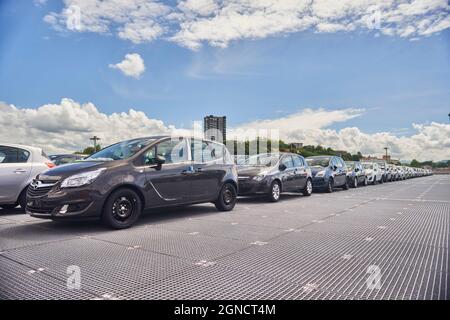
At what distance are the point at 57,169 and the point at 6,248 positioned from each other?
1557 mm

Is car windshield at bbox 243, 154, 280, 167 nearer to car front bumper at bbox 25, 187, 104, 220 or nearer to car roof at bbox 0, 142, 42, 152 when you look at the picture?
car roof at bbox 0, 142, 42, 152

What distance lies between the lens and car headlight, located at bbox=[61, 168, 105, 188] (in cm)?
527

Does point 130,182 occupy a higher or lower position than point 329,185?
higher

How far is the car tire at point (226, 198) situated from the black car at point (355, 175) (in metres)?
10.3

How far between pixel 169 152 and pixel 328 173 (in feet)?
29.5

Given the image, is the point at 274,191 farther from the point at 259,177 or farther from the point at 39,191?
the point at 39,191

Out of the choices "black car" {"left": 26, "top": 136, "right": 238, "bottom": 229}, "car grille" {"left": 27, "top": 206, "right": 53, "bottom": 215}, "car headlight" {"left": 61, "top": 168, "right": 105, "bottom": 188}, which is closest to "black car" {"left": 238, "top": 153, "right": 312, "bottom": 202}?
"black car" {"left": 26, "top": 136, "right": 238, "bottom": 229}

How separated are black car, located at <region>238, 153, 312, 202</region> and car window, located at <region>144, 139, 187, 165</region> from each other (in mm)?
3356

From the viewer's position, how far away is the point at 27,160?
7.57m

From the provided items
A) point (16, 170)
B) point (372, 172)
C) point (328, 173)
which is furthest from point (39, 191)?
point (372, 172)

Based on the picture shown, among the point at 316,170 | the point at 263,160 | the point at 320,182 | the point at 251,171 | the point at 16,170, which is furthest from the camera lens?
the point at 316,170

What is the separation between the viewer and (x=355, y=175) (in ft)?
57.7
